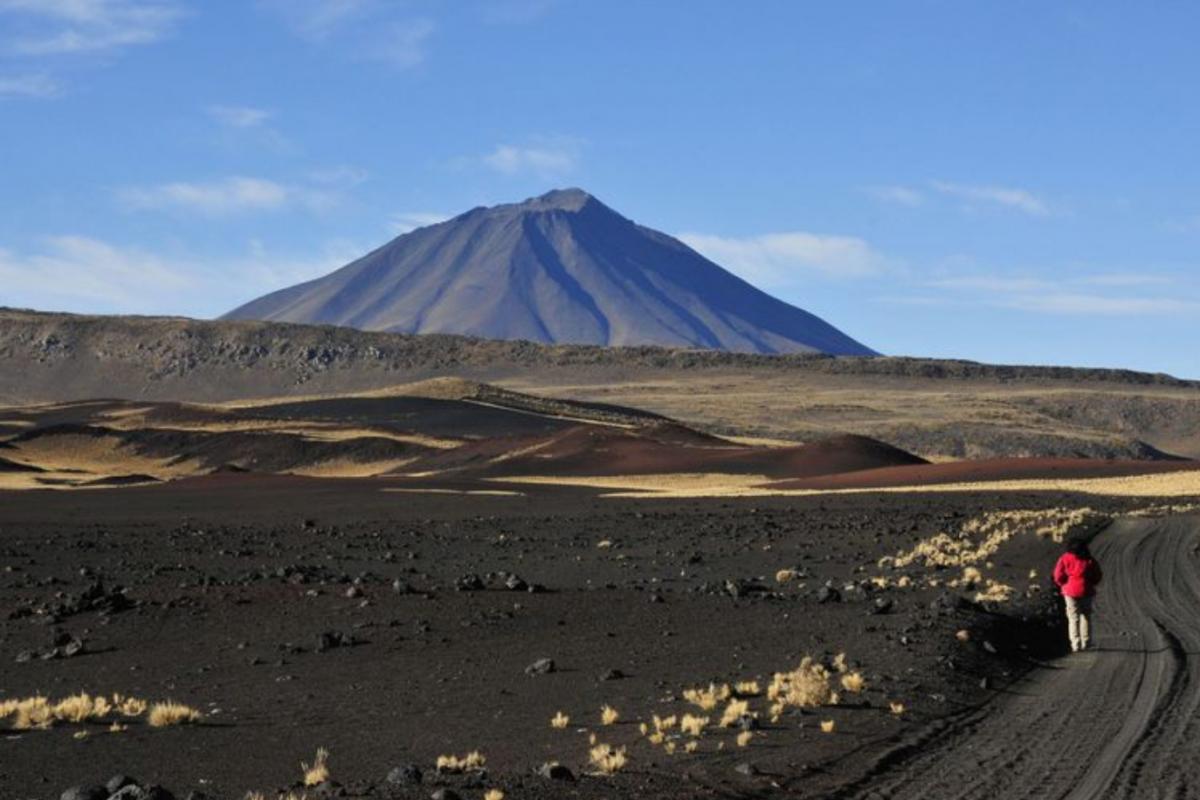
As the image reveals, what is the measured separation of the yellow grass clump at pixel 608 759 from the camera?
11.0m

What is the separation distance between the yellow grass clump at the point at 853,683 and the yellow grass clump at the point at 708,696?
116 centimetres

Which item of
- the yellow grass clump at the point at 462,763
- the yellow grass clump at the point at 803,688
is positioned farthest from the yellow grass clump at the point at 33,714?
the yellow grass clump at the point at 803,688

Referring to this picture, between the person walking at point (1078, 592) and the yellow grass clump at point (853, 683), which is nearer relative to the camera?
the yellow grass clump at point (853, 683)

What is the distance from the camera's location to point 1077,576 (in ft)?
59.5

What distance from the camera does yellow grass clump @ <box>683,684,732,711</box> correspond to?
45.5ft

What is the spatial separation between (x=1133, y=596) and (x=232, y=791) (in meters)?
16.7

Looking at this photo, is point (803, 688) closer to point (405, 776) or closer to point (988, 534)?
point (405, 776)

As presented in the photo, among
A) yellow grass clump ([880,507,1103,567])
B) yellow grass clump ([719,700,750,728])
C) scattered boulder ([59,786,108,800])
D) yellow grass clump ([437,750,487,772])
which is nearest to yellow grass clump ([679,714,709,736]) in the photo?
yellow grass clump ([719,700,750,728])

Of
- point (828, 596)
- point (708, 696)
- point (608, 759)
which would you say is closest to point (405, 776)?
point (608, 759)

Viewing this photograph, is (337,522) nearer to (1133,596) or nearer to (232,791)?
(1133,596)

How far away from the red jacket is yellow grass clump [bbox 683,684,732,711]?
5.56 m

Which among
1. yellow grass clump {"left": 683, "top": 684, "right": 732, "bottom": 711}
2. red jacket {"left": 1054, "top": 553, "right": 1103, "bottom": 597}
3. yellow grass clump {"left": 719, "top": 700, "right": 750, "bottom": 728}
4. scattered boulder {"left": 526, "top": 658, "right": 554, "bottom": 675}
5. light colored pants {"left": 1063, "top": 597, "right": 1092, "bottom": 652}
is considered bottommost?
scattered boulder {"left": 526, "top": 658, "right": 554, "bottom": 675}

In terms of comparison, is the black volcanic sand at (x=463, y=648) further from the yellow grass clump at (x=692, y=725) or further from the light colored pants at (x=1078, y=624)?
the light colored pants at (x=1078, y=624)

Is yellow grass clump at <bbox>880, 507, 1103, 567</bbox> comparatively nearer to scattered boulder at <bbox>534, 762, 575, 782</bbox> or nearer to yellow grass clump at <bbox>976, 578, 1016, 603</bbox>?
yellow grass clump at <bbox>976, 578, 1016, 603</bbox>
